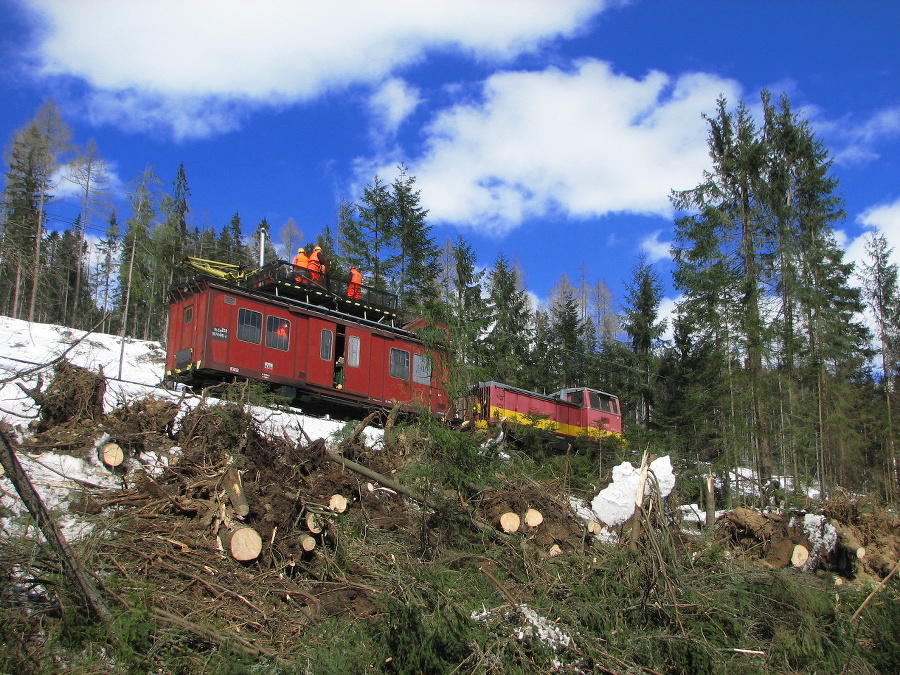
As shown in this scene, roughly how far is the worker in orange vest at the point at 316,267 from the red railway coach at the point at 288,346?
1.83 ft

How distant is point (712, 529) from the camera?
32.0 ft

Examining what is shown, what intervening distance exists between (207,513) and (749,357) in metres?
16.4

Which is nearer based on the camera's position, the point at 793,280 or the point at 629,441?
the point at 629,441

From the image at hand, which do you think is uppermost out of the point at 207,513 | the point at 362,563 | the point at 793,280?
the point at 793,280

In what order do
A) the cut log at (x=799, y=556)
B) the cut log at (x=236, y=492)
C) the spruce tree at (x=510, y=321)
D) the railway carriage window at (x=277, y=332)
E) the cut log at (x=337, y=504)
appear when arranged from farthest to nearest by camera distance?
the spruce tree at (x=510, y=321) → the railway carriage window at (x=277, y=332) → the cut log at (x=799, y=556) → the cut log at (x=337, y=504) → the cut log at (x=236, y=492)

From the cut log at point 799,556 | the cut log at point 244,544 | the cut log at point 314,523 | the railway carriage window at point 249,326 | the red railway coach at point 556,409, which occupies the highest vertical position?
the railway carriage window at point 249,326

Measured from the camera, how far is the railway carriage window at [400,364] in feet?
58.0

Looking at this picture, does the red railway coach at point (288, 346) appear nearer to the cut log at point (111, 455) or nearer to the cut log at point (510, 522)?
the cut log at point (510, 522)

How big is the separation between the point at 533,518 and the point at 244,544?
11.4 ft

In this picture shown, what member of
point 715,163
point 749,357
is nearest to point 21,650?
point 749,357

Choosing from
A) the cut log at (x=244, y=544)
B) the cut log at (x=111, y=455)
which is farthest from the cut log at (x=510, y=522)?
the cut log at (x=111, y=455)

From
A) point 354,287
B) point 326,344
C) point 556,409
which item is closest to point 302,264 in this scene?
point 354,287

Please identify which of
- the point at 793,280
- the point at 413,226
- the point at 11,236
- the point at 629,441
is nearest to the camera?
the point at 11,236

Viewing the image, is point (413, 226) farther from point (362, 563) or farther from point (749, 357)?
point (362, 563)
